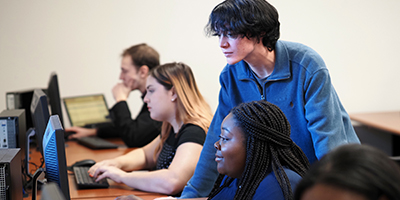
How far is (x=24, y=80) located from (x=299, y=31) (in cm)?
234

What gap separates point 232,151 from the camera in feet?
3.81

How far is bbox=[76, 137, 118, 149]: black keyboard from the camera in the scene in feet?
8.51

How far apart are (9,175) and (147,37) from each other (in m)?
2.50

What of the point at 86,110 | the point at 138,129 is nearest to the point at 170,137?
the point at 138,129

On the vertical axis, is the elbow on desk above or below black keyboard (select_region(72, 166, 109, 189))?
above

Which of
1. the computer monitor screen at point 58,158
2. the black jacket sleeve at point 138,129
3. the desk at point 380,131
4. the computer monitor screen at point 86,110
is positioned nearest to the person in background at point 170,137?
the black jacket sleeve at point 138,129

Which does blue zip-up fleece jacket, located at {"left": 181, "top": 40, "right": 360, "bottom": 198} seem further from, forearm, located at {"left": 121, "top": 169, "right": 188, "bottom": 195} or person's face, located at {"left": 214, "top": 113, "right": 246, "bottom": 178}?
person's face, located at {"left": 214, "top": 113, "right": 246, "bottom": 178}

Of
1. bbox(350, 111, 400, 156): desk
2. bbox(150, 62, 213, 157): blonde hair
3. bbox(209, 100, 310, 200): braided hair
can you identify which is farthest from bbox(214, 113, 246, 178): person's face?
bbox(350, 111, 400, 156): desk

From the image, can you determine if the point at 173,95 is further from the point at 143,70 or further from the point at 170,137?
the point at 143,70

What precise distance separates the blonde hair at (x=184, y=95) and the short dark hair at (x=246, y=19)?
2.01 feet

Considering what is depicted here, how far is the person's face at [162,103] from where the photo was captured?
1.94m

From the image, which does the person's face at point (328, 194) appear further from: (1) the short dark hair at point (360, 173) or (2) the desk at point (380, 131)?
(2) the desk at point (380, 131)

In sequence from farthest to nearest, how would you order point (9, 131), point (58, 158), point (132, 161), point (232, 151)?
point (132, 161)
point (9, 131)
point (232, 151)
point (58, 158)

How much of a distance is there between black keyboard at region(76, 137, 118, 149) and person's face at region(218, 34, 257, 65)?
1484 mm
